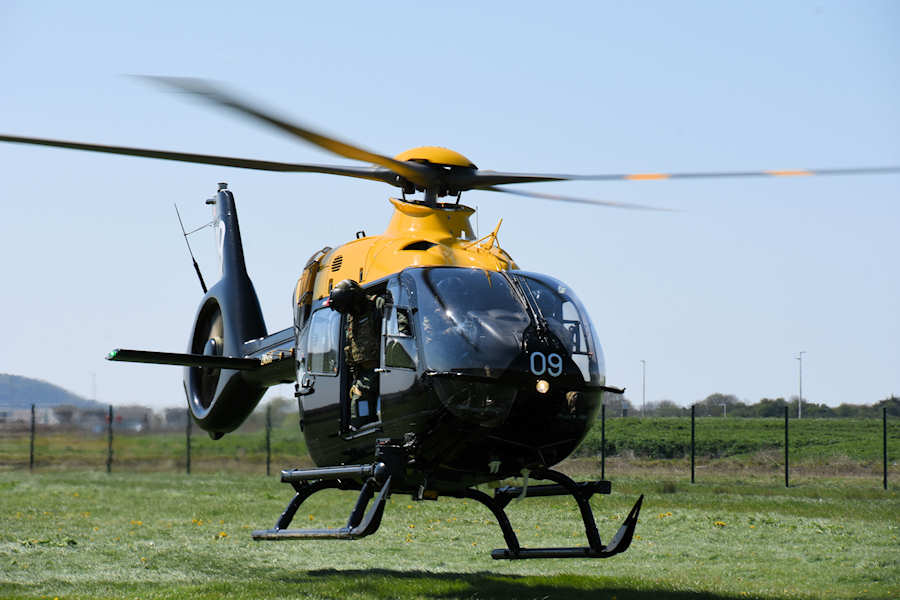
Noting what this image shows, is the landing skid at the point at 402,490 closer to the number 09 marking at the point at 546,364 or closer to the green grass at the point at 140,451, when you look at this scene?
the number 09 marking at the point at 546,364

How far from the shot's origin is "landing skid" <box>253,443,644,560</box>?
9.82 metres

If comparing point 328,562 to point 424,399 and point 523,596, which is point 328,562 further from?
point 424,399

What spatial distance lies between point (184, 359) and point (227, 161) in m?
3.46

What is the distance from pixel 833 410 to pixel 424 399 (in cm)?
2720

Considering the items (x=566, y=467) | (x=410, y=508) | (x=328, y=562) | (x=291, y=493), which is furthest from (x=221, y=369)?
(x=566, y=467)

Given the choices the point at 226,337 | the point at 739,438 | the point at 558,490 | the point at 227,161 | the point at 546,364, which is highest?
the point at 227,161

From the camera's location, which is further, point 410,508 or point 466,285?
point 410,508

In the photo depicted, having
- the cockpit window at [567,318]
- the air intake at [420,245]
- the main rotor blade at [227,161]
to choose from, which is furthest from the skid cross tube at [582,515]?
the main rotor blade at [227,161]

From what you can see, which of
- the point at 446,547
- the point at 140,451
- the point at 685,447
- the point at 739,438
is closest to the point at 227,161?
the point at 446,547

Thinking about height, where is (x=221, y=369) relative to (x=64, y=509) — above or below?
above

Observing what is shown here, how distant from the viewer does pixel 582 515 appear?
34.4 feet

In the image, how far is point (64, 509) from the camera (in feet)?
74.6

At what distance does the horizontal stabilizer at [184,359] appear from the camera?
12641mm

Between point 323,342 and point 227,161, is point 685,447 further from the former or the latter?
point 227,161
